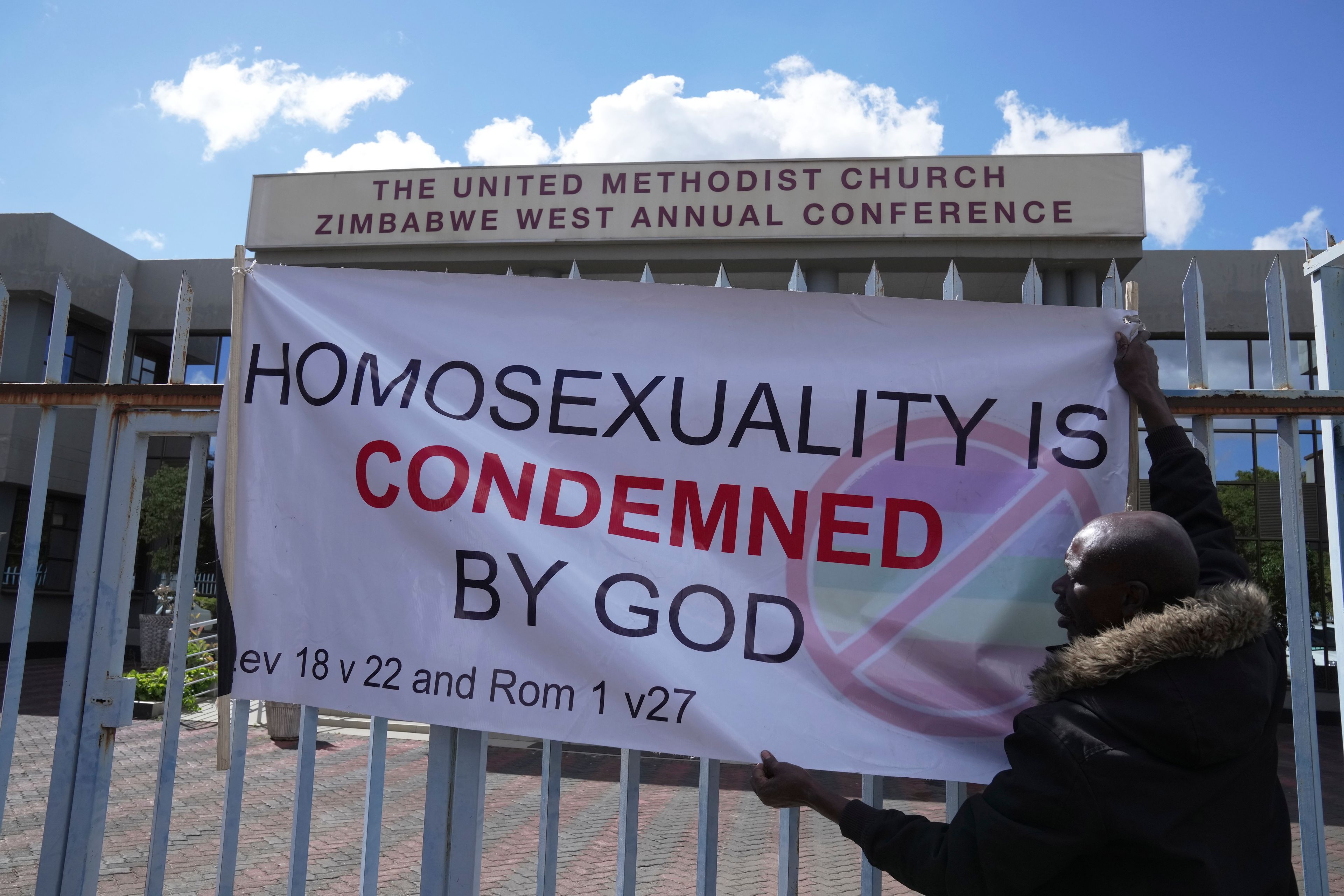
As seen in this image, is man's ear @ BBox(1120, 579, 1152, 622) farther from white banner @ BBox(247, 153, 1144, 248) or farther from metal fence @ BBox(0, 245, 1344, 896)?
white banner @ BBox(247, 153, 1144, 248)

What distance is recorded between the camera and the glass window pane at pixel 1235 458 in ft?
51.8

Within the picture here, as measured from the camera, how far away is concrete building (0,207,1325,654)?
11.0 metres

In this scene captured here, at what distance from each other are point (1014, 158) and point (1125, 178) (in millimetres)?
1296

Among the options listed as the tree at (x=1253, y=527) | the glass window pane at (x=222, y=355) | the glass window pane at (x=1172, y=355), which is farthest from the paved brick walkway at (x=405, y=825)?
the glass window pane at (x=222, y=355)

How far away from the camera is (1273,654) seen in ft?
5.62

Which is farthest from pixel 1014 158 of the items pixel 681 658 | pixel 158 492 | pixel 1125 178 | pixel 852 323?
pixel 158 492

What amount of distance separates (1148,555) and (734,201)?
9.96m

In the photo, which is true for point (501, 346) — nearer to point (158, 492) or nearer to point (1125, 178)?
point (1125, 178)

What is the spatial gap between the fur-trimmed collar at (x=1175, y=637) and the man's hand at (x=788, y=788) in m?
0.64

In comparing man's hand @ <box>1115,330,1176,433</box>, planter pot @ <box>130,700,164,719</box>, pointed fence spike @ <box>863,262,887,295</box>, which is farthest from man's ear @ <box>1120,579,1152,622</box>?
planter pot @ <box>130,700,164,719</box>

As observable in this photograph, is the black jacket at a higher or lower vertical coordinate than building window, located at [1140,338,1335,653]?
lower

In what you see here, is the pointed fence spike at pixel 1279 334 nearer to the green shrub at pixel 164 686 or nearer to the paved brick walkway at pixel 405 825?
the paved brick walkway at pixel 405 825

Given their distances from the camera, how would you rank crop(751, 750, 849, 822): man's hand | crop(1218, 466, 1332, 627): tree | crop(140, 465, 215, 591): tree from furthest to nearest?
1. crop(140, 465, 215, 591): tree
2. crop(1218, 466, 1332, 627): tree
3. crop(751, 750, 849, 822): man's hand

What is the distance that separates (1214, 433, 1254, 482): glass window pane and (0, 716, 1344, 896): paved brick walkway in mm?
6538
